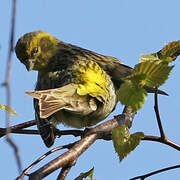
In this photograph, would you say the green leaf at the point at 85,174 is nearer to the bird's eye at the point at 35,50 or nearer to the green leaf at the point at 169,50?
the green leaf at the point at 169,50

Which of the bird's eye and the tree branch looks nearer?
the tree branch

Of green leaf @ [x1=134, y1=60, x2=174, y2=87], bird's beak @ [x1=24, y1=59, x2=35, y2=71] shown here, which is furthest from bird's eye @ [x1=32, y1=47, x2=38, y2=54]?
green leaf @ [x1=134, y1=60, x2=174, y2=87]

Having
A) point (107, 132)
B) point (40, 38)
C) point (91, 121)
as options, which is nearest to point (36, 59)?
point (40, 38)

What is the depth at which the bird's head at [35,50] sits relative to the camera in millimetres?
5297

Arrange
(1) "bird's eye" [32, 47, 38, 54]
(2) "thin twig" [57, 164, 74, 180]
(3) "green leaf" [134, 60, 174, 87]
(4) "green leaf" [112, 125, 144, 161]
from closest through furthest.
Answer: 1. (3) "green leaf" [134, 60, 174, 87]
2. (4) "green leaf" [112, 125, 144, 161]
3. (2) "thin twig" [57, 164, 74, 180]
4. (1) "bird's eye" [32, 47, 38, 54]

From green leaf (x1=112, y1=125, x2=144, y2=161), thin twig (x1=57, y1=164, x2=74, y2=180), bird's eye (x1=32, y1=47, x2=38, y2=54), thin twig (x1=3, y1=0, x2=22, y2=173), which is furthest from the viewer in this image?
bird's eye (x1=32, y1=47, x2=38, y2=54)

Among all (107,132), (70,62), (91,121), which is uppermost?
(70,62)

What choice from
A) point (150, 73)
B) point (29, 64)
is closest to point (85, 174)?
point (150, 73)

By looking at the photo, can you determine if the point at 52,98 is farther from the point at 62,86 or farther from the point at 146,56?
the point at 146,56

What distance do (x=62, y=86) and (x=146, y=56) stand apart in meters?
1.99

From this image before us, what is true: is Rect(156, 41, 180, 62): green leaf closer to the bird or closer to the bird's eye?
the bird

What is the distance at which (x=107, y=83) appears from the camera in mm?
4492

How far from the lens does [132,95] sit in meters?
2.35

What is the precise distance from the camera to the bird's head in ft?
17.4
